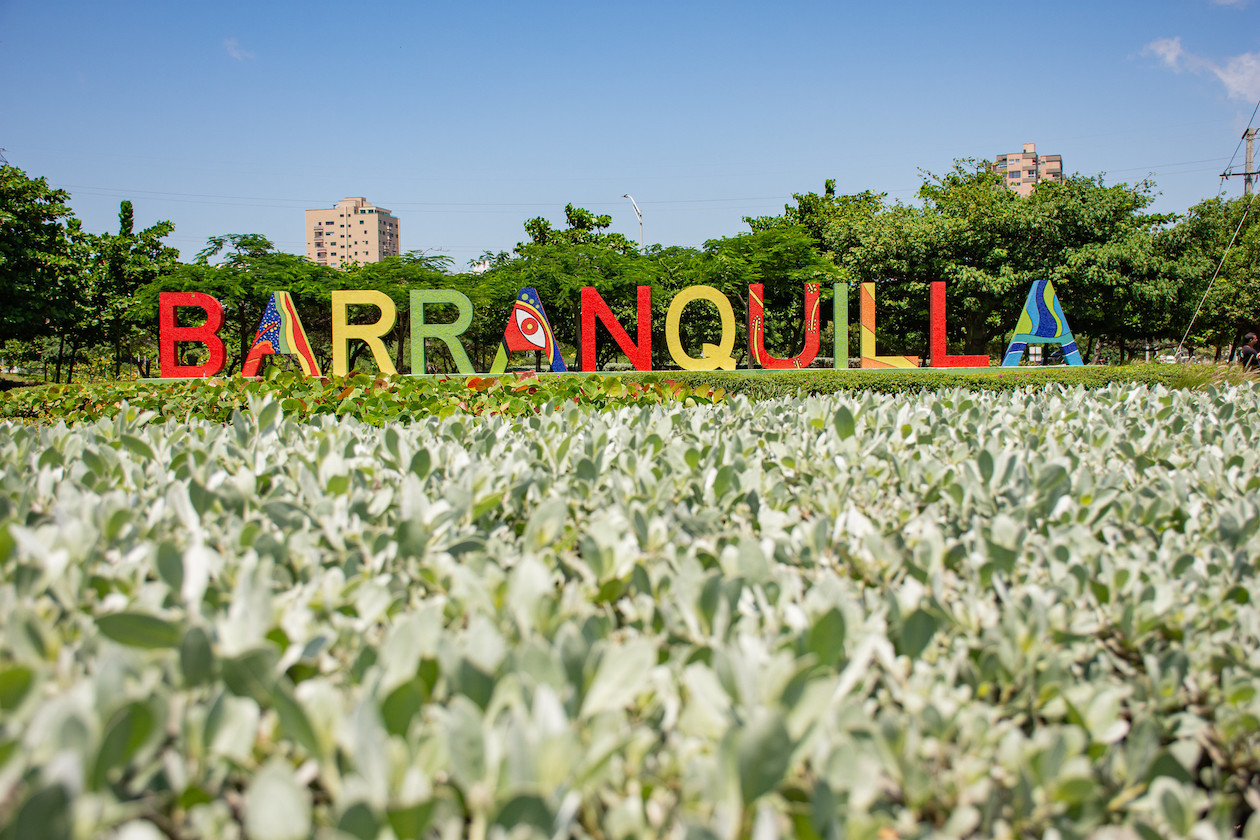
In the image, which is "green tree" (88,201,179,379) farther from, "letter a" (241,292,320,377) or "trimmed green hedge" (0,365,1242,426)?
"trimmed green hedge" (0,365,1242,426)

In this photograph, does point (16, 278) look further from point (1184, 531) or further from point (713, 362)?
point (1184, 531)

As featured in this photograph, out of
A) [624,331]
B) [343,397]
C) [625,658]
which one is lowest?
[625,658]

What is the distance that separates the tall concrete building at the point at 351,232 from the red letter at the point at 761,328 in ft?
427

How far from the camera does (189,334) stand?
18.4 meters

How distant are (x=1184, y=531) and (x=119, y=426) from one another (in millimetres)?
4296

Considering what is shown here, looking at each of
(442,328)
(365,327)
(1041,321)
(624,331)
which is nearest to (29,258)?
(365,327)

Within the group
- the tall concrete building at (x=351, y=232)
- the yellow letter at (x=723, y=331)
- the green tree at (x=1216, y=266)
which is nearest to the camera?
the yellow letter at (x=723, y=331)

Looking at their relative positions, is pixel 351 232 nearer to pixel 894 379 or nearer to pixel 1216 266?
pixel 1216 266

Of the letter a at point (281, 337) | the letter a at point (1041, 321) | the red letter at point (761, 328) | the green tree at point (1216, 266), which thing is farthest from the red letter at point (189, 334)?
the green tree at point (1216, 266)

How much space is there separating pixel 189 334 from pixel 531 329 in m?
8.32

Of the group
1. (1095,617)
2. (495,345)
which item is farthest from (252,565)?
(495,345)

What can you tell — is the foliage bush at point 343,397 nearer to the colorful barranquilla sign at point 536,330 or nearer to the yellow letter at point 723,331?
the colorful barranquilla sign at point 536,330

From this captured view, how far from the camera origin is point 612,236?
39.1 metres

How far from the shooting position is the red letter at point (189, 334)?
18.1 meters
